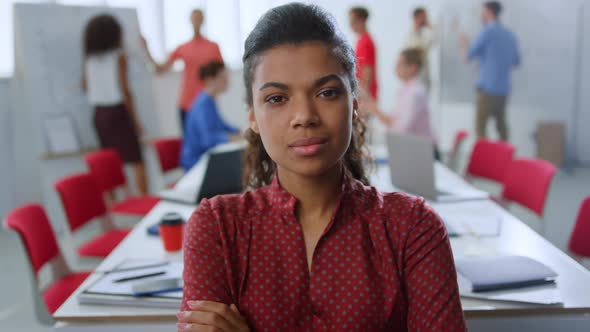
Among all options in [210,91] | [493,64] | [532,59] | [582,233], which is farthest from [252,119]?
[532,59]

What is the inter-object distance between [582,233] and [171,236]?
133cm

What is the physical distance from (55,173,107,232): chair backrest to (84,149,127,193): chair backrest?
1.32 ft

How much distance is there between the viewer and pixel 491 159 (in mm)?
3129

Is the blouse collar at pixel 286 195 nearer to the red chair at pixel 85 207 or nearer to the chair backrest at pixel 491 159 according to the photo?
the red chair at pixel 85 207

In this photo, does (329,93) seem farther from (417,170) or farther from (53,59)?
(53,59)

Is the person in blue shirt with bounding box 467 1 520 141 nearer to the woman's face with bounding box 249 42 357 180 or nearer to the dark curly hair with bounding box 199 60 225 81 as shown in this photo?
the dark curly hair with bounding box 199 60 225 81

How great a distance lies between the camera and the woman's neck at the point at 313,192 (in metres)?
1.18

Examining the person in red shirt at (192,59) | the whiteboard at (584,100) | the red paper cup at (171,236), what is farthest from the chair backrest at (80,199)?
the whiteboard at (584,100)

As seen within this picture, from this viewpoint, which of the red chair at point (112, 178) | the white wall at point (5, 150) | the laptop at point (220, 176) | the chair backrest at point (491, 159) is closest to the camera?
the laptop at point (220, 176)

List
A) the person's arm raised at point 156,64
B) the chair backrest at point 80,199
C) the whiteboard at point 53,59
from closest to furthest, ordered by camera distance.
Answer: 1. the chair backrest at point 80,199
2. the whiteboard at point 53,59
3. the person's arm raised at point 156,64

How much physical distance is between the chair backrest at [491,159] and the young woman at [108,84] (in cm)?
273

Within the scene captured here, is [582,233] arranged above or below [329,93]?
below

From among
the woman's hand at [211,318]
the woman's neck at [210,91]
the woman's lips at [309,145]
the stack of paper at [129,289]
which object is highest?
the woman's neck at [210,91]

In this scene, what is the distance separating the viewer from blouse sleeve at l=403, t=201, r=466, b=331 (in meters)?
1.07
